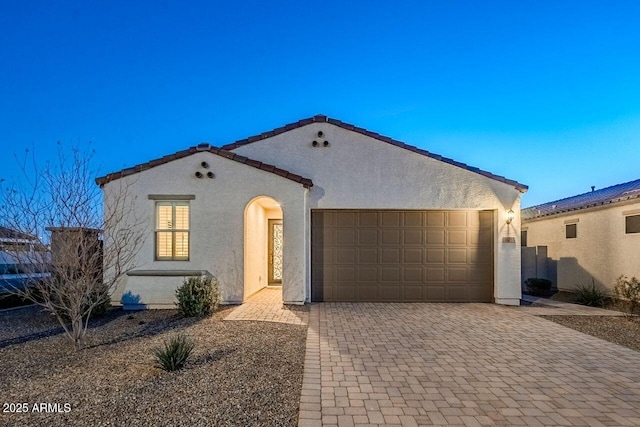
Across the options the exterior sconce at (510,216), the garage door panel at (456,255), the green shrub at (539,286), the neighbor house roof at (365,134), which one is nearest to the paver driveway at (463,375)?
the garage door panel at (456,255)

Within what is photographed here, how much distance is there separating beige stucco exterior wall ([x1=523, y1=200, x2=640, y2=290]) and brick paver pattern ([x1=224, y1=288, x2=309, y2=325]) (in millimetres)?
10068

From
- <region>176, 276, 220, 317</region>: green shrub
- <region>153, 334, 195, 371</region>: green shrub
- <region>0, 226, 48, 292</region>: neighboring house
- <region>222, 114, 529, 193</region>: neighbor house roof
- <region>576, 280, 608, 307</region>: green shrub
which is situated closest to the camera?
<region>153, 334, 195, 371</region>: green shrub

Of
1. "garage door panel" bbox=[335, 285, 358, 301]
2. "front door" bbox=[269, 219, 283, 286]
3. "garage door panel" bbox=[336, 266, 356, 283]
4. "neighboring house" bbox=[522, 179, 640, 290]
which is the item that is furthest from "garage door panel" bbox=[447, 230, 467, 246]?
"front door" bbox=[269, 219, 283, 286]

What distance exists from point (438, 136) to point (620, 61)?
41.7ft

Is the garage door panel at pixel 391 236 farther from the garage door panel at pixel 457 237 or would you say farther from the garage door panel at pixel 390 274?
the garage door panel at pixel 457 237

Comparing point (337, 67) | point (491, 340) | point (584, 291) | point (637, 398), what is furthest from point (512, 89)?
point (637, 398)

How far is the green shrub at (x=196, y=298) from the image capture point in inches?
335

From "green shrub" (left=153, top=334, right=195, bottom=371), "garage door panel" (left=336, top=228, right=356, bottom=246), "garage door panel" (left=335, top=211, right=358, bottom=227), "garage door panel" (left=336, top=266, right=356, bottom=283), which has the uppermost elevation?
"garage door panel" (left=335, top=211, right=358, bottom=227)

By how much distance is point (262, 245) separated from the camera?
12961mm

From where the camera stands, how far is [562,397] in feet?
13.9

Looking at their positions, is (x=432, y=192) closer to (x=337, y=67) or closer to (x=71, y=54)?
(x=337, y=67)

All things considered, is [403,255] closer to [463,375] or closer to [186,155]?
[463,375]

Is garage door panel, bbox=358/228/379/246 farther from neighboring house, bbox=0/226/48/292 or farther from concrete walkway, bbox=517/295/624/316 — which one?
neighboring house, bbox=0/226/48/292

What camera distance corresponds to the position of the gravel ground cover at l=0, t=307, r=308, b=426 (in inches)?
143
